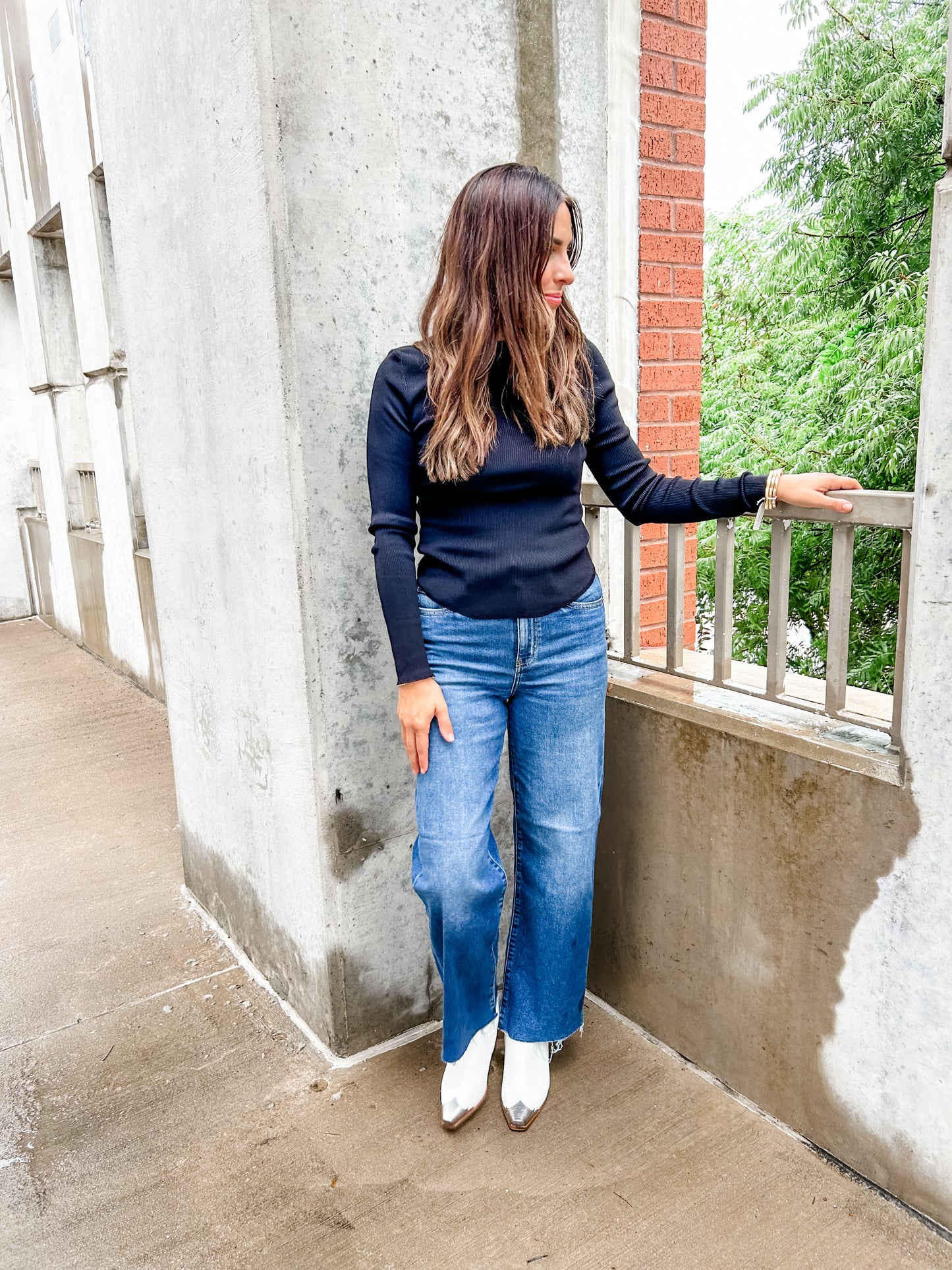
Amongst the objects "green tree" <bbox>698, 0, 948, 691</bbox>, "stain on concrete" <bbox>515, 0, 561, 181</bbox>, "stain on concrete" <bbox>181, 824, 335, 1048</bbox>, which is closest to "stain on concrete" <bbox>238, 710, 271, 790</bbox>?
"stain on concrete" <bbox>181, 824, 335, 1048</bbox>

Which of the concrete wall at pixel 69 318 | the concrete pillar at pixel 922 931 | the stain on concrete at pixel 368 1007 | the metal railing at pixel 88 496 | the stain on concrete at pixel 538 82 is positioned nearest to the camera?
the concrete pillar at pixel 922 931

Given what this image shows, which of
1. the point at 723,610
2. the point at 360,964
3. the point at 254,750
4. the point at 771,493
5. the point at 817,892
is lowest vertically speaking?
the point at 360,964

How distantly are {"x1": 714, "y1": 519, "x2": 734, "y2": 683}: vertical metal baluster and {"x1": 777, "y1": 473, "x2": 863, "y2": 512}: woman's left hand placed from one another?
0.93 ft

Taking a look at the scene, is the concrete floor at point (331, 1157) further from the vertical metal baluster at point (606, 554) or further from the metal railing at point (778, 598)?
the vertical metal baluster at point (606, 554)

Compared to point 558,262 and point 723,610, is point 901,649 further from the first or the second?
point 558,262

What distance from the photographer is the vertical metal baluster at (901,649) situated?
2018 millimetres

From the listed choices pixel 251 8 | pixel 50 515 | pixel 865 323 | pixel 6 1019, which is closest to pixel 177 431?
pixel 251 8

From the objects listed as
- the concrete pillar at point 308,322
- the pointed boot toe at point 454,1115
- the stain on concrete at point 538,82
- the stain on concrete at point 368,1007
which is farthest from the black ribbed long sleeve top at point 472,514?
the pointed boot toe at point 454,1115

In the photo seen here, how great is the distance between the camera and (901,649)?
2.09 meters

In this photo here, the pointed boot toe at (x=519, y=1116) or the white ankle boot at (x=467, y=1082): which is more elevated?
the white ankle boot at (x=467, y=1082)

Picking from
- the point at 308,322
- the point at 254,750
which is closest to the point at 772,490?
the point at 308,322

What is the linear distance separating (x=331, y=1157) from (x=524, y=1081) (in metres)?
0.51

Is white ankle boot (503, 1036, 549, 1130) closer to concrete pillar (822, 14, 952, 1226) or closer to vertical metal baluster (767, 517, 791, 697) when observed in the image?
concrete pillar (822, 14, 952, 1226)

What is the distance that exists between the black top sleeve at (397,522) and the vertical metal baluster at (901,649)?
3.32 ft
